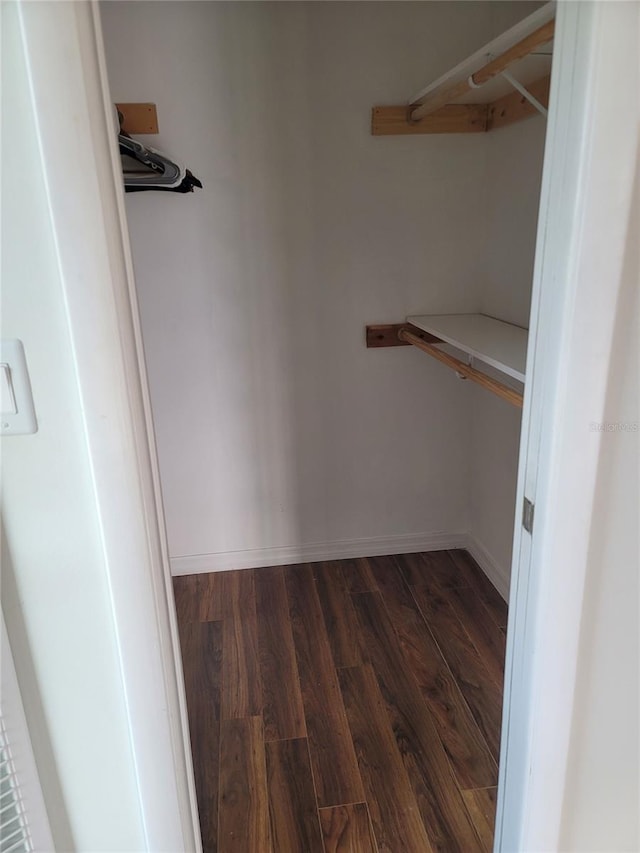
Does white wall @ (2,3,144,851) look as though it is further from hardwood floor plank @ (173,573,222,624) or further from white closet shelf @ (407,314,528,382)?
hardwood floor plank @ (173,573,222,624)

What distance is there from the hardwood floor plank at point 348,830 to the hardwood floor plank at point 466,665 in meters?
0.43

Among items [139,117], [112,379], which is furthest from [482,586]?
[139,117]

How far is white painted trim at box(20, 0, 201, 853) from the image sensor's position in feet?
2.29

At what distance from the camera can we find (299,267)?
95.0 inches

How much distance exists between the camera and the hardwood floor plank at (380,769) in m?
1.53

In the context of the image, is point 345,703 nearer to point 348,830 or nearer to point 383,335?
point 348,830

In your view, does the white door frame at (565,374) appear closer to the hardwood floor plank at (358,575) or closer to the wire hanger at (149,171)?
the hardwood floor plank at (358,575)

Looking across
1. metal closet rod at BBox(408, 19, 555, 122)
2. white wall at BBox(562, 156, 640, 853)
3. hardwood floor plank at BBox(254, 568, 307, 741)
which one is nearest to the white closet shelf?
white wall at BBox(562, 156, 640, 853)

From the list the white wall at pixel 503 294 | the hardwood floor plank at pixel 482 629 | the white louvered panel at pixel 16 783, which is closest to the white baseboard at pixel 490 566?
the white wall at pixel 503 294

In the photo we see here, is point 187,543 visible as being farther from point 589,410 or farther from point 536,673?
point 589,410

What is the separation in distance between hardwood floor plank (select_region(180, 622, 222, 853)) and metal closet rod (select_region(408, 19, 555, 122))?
→ 79.1 inches

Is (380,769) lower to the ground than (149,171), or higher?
lower

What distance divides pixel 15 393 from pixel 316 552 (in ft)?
7.02

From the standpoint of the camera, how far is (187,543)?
2725 millimetres
